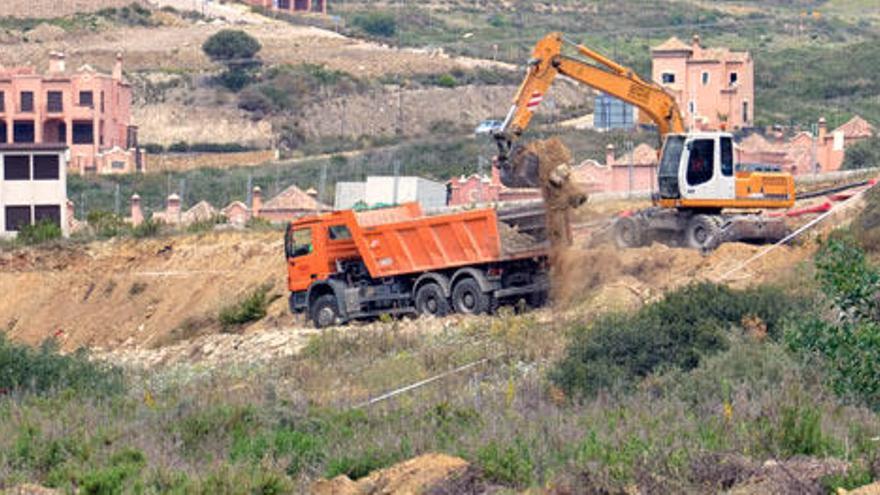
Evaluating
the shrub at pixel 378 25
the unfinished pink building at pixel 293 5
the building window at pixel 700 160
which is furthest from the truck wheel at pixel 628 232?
the unfinished pink building at pixel 293 5

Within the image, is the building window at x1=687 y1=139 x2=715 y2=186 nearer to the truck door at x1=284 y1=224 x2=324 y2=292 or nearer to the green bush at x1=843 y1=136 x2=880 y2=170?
the truck door at x1=284 y1=224 x2=324 y2=292

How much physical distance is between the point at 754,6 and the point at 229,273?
126 meters

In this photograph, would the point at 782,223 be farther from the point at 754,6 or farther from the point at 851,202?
the point at 754,6

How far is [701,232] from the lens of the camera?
37406 millimetres

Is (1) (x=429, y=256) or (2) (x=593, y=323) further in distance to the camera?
(1) (x=429, y=256)

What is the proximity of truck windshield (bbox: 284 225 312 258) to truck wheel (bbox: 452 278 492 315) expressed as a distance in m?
3.85

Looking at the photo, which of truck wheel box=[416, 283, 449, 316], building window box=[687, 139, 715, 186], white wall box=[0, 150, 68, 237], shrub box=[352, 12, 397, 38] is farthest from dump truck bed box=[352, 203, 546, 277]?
shrub box=[352, 12, 397, 38]

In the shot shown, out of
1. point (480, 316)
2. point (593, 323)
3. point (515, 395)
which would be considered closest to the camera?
point (515, 395)

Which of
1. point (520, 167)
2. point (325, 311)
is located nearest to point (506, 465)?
point (520, 167)

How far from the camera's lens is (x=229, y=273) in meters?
47.0

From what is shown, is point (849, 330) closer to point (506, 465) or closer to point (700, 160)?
point (506, 465)

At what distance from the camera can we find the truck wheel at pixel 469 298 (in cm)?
3428

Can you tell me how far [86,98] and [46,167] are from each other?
34.1 m

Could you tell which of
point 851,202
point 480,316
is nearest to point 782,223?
point 851,202
